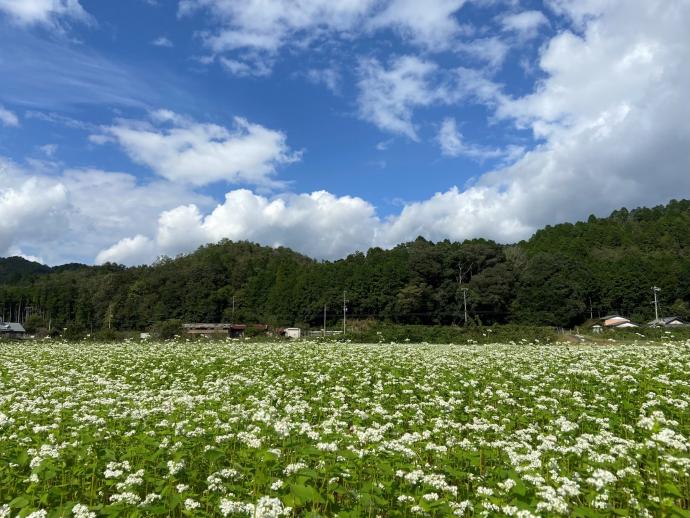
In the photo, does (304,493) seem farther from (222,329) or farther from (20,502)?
(222,329)

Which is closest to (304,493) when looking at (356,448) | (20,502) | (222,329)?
(356,448)

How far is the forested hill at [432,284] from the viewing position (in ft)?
268

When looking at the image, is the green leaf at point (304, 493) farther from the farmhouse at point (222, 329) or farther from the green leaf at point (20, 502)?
the farmhouse at point (222, 329)

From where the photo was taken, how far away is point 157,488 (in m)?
5.52

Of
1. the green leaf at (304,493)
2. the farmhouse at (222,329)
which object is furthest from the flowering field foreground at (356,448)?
the farmhouse at (222,329)

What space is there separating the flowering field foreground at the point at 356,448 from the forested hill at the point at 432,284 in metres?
67.7

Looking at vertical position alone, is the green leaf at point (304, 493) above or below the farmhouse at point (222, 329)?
below

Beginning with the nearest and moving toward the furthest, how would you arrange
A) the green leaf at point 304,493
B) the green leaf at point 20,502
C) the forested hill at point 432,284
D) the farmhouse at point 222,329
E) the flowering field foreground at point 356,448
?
1. the green leaf at point 304,493
2. the green leaf at point 20,502
3. the flowering field foreground at point 356,448
4. the farmhouse at point 222,329
5. the forested hill at point 432,284

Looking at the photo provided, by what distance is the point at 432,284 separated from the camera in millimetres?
86062

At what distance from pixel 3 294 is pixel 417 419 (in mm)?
144757

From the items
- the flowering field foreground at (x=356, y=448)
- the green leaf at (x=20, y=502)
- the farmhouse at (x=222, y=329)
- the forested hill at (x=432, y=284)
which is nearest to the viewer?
the green leaf at (x=20, y=502)

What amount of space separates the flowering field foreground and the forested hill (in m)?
67.7

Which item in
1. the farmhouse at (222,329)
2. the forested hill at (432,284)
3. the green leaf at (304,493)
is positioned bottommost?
the green leaf at (304,493)

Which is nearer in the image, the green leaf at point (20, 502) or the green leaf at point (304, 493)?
the green leaf at point (304, 493)
